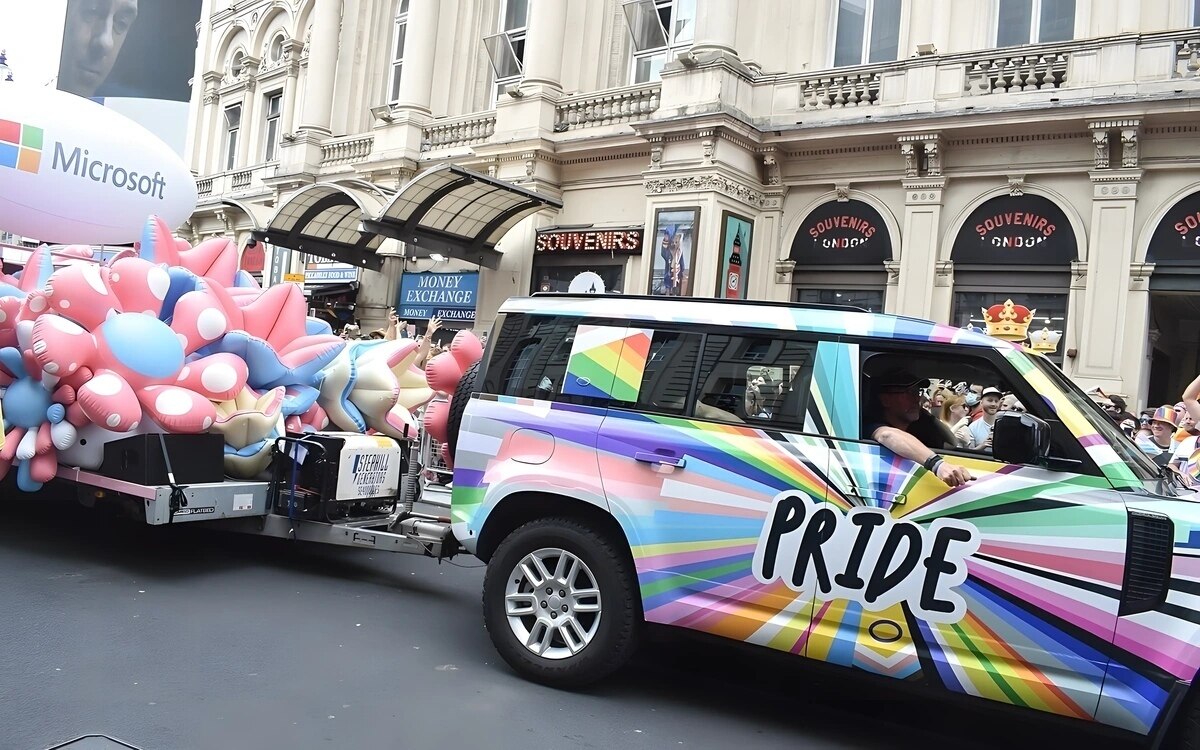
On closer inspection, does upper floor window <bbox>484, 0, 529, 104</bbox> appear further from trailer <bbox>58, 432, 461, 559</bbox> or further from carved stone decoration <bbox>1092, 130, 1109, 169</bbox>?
trailer <bbox>58, 432, 461, 559</bbox>

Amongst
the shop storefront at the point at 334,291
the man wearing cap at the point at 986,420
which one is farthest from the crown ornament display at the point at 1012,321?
the shop storefront at the point at 334,291

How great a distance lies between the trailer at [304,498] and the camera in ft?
20.1

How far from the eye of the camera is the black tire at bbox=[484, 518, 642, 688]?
4738 millimetres

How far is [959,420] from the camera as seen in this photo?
6.39 m

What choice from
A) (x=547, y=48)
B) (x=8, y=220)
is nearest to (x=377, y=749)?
(x=8, y=220)

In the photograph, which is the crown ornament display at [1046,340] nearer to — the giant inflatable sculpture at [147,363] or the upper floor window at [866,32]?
the upper floor window at [866,32]

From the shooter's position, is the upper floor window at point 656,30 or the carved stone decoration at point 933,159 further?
the upper floor window at point 656,30

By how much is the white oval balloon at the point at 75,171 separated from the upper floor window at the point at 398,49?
39.0ft

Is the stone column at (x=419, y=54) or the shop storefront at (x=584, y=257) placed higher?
the stone column at (x=419, y=54)

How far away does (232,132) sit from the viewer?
3105 cm

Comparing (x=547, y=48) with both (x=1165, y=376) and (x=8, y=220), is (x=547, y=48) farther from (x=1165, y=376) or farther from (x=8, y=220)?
(x=1165, y=376)

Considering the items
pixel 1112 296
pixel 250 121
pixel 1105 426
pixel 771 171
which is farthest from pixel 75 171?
pixel 250 121

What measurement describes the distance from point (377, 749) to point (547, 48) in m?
16.6

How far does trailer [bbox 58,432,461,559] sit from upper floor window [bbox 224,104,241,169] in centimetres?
2692
